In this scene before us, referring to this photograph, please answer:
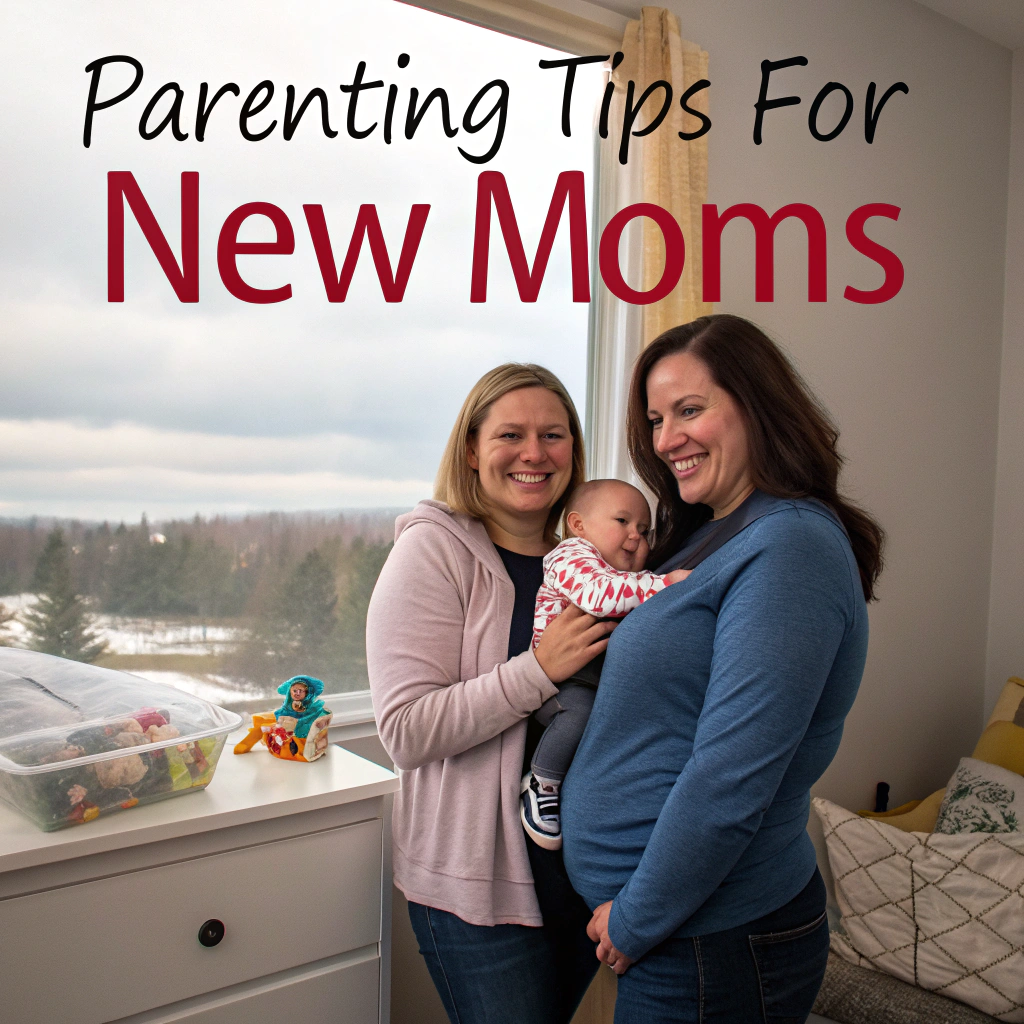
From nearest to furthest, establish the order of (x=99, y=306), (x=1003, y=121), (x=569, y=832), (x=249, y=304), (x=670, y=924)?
(x=670, y=924) < (x=569, y=832) < (x=99, y=306) < (x=249, y=304) < (x=1003, y=121)

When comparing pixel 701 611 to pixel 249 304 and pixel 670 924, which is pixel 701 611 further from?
pixel 249 304

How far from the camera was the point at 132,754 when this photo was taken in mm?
1256

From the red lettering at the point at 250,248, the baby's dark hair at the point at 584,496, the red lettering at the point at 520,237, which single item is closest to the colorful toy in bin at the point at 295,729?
the baby's dark hair at the point at 584,496

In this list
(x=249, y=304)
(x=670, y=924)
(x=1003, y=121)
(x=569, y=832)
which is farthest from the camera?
(x=1003, y=121)

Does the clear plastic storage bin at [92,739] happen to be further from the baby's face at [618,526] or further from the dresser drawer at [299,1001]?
the baby's face at [618,526]

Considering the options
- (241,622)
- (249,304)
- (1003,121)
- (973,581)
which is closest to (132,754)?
(241,622)

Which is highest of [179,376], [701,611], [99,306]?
[99,306]

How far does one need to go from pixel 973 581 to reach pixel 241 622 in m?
2.63

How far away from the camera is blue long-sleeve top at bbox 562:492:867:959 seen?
1.02m

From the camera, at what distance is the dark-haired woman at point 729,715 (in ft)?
3.36

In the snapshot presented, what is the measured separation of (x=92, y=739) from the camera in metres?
1.25

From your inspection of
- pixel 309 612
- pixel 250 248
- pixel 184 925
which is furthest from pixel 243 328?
pixel 184 925

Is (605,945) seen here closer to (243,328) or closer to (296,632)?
(296,632)

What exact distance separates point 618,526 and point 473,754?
43 centimetres
